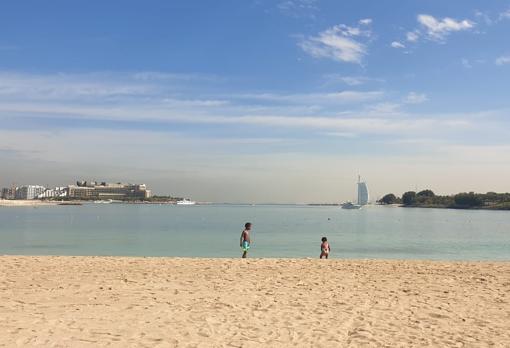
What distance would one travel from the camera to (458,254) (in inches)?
1314

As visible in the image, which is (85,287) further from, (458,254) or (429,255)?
(458,254)

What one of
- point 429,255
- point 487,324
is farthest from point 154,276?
point 429,255

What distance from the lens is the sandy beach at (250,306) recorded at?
24.6 ft

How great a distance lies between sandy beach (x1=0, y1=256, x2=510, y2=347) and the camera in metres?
7.48

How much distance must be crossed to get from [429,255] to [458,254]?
240cm

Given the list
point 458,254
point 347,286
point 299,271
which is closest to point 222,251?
point 458,254

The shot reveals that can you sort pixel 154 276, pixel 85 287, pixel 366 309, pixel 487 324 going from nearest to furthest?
pixel 487 324
pixel 366 309
pixel 85 287
pixel 154 276

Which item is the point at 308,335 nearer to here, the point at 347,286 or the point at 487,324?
the point at 487,324

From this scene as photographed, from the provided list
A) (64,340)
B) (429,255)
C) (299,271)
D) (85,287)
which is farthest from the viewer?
(429,255)

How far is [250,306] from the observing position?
31.8ft

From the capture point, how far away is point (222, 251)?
33.0m

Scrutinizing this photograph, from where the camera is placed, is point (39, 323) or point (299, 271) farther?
point (299, 271)

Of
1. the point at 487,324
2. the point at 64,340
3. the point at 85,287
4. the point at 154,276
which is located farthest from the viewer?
the point at 154,276

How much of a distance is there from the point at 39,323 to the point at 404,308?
6.62m
